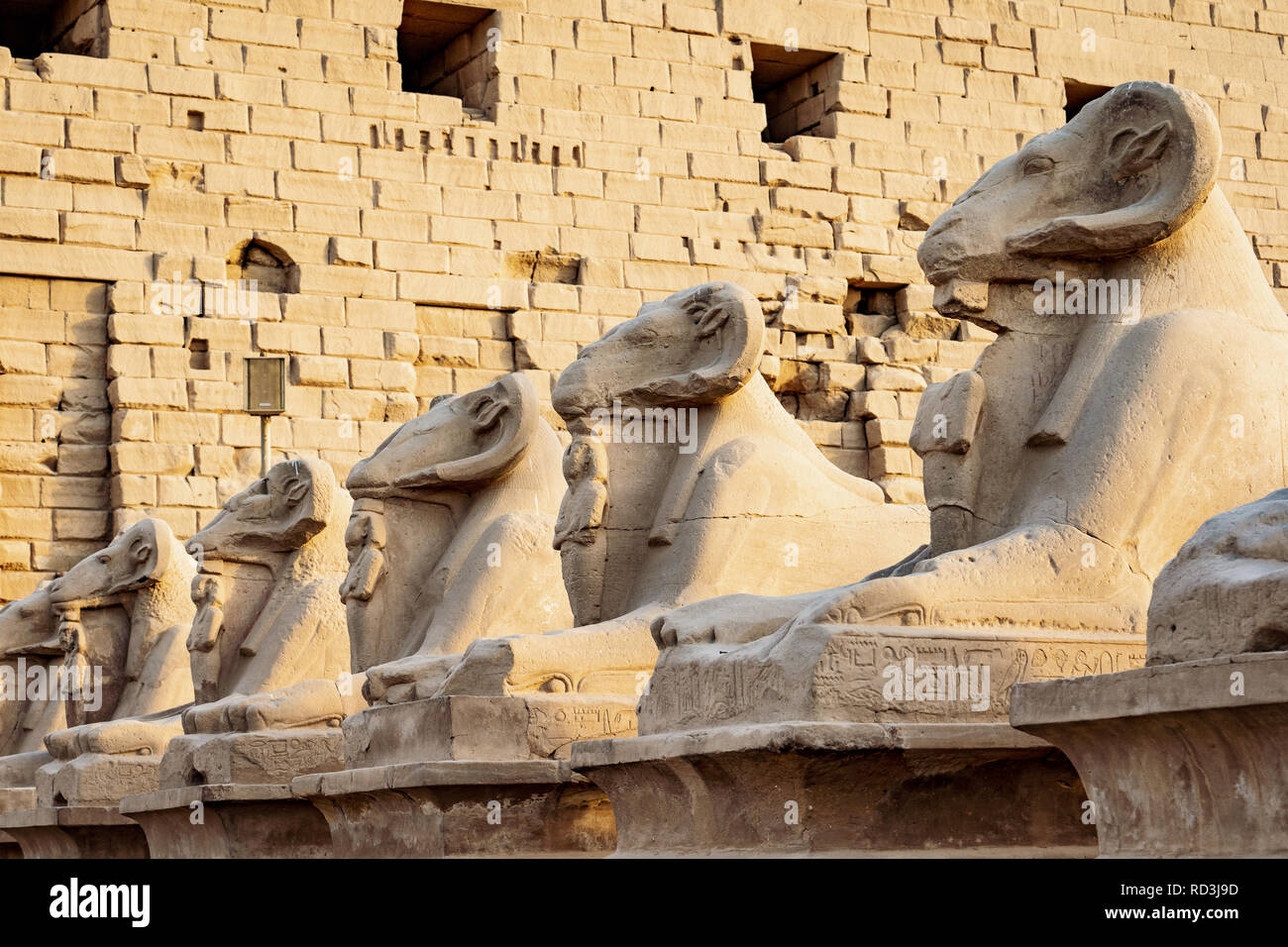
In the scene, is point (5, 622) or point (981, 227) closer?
point (981, 227)

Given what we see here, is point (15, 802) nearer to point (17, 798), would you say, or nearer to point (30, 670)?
point (17, 798)

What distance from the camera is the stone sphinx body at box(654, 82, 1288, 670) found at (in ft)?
16.4

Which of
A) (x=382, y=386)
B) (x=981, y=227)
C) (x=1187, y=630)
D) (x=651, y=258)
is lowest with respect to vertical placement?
(x=1187, y=630)

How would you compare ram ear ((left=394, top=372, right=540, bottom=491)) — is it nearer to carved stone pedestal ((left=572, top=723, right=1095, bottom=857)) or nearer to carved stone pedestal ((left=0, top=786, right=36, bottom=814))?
carved stone pedestal ((left=572, top=723, right=1095, bottom=857))

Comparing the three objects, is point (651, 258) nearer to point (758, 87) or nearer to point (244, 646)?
point (758, 87)

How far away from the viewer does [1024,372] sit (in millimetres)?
5422

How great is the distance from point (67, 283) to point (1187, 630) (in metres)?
11.4

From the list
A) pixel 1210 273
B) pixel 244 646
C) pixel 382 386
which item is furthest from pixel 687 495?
pixel 382 386

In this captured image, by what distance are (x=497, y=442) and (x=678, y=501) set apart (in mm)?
1293

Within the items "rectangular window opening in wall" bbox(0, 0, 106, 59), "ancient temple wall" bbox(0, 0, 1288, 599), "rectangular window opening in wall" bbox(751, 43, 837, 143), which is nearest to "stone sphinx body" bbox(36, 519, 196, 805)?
"ancient temple wall" bbox(0, 0, 1288, 599)

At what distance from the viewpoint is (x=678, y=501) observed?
20.9 ft

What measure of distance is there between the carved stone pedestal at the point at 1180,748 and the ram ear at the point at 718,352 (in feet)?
7.97

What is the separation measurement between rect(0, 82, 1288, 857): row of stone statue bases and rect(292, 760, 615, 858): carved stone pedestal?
11mm

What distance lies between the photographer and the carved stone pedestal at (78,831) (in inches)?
337
